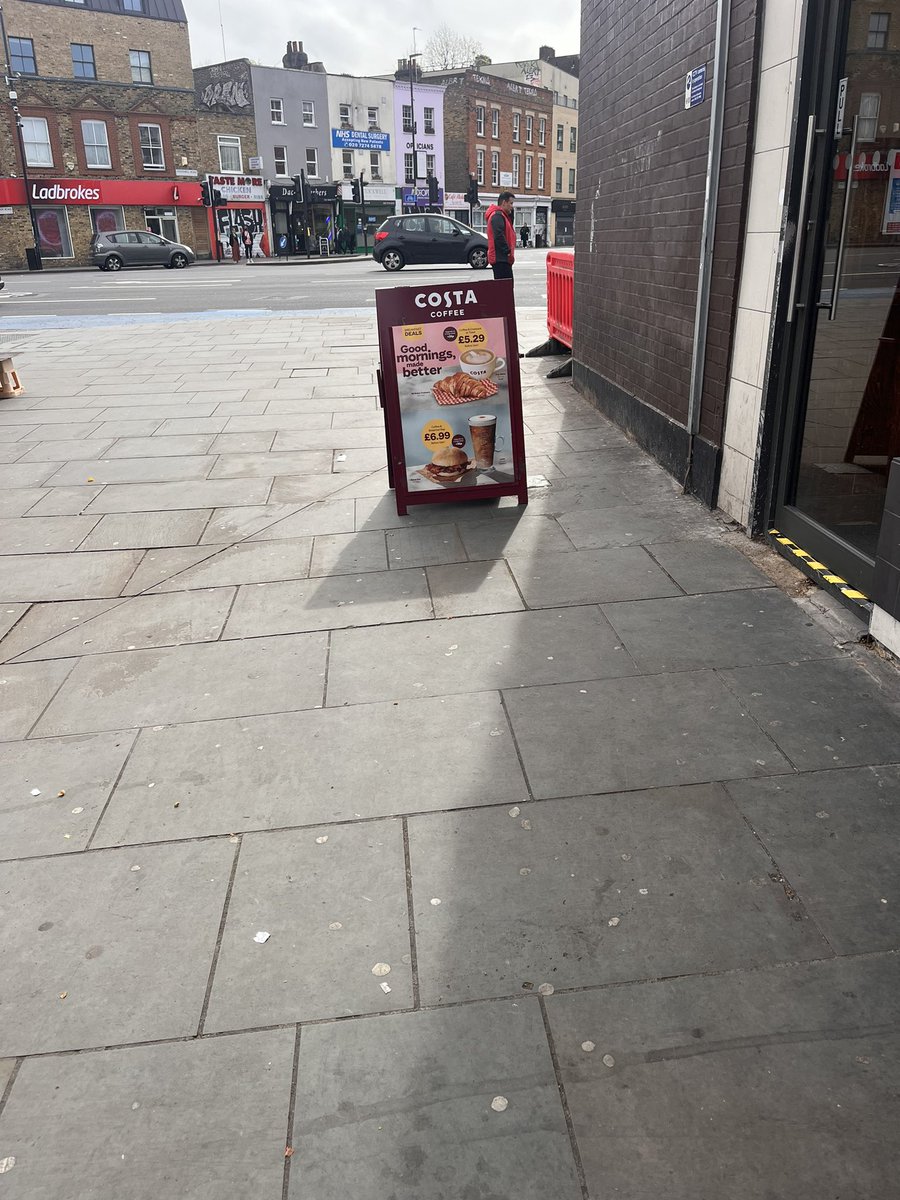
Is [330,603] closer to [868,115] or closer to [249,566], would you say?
[249,566]

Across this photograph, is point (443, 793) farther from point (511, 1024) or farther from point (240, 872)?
point (511, 1024)

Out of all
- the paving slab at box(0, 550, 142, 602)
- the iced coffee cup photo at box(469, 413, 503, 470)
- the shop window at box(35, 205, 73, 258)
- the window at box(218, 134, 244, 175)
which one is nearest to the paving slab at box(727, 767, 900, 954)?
the iced coffee cup photo at box(469, 413, 503, 470)

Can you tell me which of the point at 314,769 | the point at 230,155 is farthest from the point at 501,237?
the point at 230,155

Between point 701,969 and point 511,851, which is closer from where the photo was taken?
point 701,969

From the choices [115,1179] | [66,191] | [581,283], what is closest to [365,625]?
[115,1179]

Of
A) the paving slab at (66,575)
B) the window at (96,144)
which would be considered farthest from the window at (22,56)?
the paving slab at (66,575)

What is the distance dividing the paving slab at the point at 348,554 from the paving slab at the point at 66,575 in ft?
3.65

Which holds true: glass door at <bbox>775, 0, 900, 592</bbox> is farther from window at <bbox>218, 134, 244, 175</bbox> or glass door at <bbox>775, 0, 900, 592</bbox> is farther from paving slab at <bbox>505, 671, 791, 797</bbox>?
window at <bbox>218, 134, 244, 175</bbox>

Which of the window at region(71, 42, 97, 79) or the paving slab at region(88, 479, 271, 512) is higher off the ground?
the window at region(71, 42, 97, 79)

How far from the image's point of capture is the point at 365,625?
14.0ft

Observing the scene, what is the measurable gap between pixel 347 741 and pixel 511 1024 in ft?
4.56

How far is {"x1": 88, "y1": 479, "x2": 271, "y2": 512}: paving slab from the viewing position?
20.2 ft

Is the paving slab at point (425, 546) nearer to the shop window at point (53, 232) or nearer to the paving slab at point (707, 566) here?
the paving slab at point (707, 566)

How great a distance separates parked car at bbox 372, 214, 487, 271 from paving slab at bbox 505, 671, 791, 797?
2772 centimetres
